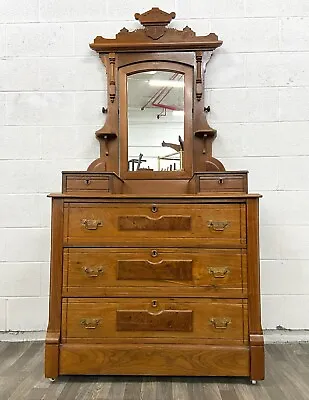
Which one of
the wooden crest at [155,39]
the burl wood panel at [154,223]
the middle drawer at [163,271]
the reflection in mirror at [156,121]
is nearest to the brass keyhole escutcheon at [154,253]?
the middle drawer at [163,271]

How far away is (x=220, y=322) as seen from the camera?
2.04 m

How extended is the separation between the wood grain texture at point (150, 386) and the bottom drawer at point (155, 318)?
0.24 m

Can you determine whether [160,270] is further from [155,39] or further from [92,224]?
[155,39]

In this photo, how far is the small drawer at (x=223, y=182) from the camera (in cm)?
221

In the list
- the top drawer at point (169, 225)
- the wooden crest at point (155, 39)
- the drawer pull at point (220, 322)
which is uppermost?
the wooden crest at point (155, 39)

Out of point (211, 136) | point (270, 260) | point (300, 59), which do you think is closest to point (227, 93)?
point (211, 136)

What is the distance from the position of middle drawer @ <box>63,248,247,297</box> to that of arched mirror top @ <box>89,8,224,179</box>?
73 centimetres

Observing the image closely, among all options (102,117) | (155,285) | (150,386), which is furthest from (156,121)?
(150,386)

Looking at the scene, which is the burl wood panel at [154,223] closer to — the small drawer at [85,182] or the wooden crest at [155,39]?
the small drawer at [85,182]

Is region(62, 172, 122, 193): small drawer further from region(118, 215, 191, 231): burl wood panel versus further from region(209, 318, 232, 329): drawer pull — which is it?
region(209, 318, 232, 329): drawer pull

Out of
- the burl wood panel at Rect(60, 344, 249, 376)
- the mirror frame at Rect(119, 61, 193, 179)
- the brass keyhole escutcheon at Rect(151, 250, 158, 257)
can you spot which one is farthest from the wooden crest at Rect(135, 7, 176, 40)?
the burl wood panel at Rect(60, 344, 249, 376)

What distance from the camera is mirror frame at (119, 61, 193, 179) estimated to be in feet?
8.72

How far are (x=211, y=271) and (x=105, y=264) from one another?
539mm

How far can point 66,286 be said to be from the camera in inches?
82.1
